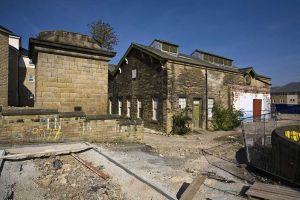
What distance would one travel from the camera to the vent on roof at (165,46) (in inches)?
795

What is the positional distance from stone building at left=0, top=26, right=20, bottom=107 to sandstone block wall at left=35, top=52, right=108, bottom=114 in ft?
28.4

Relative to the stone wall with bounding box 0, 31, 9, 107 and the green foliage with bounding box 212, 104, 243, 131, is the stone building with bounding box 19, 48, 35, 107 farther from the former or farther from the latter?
the green foliage with bounding box 212, 104, 243, 131

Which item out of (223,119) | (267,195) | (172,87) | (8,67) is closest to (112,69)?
(8,67)

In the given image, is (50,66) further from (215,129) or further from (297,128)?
(215,129)

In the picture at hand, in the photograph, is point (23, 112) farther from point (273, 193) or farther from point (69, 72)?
point (273, 193)

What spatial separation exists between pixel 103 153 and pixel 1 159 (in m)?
2.65

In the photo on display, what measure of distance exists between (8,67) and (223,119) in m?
18.0

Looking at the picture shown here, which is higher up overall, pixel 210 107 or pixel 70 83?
pixel 70 83

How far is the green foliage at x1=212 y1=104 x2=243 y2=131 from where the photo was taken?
18.5 m

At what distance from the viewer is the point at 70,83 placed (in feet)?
32.0

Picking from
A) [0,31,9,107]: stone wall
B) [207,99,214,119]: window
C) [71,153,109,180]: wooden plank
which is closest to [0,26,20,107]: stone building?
[0,31,9,107]: stone wall

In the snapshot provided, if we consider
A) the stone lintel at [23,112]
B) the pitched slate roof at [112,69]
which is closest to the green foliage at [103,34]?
the pitched slate roof at [112,69]

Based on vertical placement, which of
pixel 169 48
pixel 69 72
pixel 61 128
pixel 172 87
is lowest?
pixel 61 128

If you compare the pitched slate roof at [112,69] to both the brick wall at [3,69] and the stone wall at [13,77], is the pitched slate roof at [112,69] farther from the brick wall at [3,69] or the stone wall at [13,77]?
the stone wall at [13,77]
